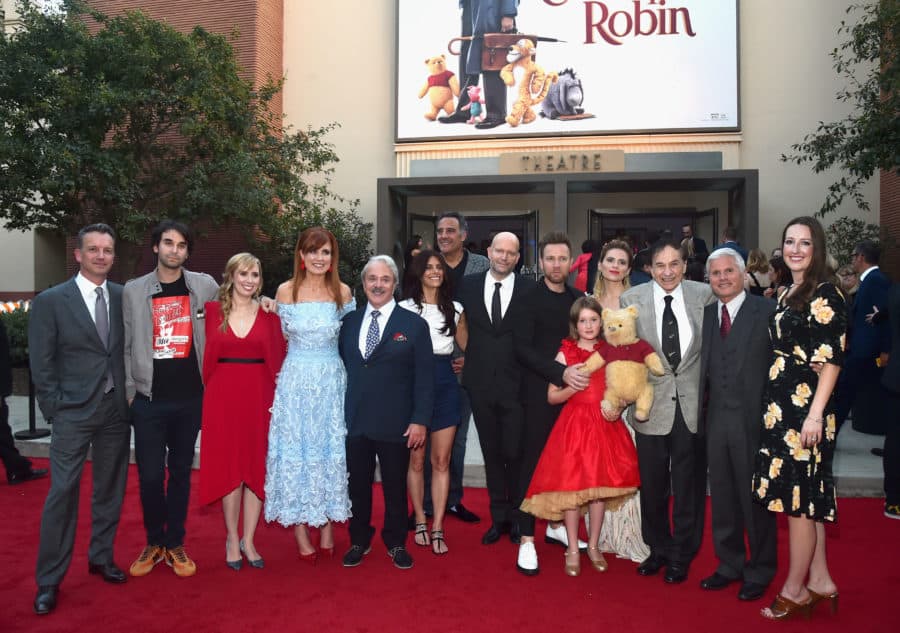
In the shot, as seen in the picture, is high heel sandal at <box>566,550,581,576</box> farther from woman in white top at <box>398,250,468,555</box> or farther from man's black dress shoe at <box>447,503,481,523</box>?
man's black dress shoe at <box>447,503,481,523</box>

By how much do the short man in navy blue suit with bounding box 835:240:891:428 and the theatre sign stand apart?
9.22 meters

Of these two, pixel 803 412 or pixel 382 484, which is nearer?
pixel 803 412

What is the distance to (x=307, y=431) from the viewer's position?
427 centimetres

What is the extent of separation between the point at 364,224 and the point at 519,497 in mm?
12473

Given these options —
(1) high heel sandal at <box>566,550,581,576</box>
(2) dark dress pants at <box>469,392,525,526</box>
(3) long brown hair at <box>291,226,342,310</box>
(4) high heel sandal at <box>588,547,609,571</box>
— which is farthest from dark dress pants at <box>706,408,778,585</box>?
(3) long brown hair at <box>291,226,342,310</box>

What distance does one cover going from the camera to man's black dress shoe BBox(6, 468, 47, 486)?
623 cm

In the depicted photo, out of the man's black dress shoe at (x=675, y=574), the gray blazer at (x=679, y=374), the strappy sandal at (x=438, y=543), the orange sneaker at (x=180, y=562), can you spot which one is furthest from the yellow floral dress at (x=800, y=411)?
the orange sneaker at (x=180, y=562)

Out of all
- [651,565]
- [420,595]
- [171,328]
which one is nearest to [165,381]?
[171,328]

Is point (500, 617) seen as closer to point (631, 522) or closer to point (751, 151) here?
point (631, 522)

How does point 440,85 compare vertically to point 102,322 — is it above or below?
above

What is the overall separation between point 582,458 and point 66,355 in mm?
2816

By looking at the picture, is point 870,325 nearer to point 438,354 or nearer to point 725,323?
point 725,323

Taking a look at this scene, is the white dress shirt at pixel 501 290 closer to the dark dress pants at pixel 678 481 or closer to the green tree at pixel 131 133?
the dark dress pants at pixel 678 481

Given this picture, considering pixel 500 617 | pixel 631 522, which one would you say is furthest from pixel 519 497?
pixel 500 617
